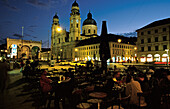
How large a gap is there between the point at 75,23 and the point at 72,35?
889 centimetres

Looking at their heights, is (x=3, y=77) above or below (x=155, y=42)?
below

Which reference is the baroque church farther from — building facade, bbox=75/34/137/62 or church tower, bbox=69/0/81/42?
building facade, bbox=75/34/137/62

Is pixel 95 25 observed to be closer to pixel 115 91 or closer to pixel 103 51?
pixel 103 51

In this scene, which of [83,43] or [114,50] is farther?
[83,43]

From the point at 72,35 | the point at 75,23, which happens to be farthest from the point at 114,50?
the point at 75,23

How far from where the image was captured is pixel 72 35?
279 ft

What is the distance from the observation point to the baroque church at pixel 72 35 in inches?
3300

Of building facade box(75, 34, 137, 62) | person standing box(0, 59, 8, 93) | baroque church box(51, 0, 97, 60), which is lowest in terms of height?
person standing box(0, 59, 8, 93)

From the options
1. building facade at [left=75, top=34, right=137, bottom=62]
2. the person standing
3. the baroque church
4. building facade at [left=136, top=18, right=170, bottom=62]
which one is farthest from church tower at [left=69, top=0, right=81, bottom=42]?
the person standing

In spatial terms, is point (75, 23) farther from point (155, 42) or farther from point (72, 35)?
point (155, 42)

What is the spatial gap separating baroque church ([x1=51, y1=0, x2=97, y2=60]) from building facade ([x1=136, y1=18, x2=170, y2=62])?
150ft

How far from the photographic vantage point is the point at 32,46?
3418 inches

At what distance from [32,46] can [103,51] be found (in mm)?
85800

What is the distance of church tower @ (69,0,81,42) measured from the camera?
83.8 metres
